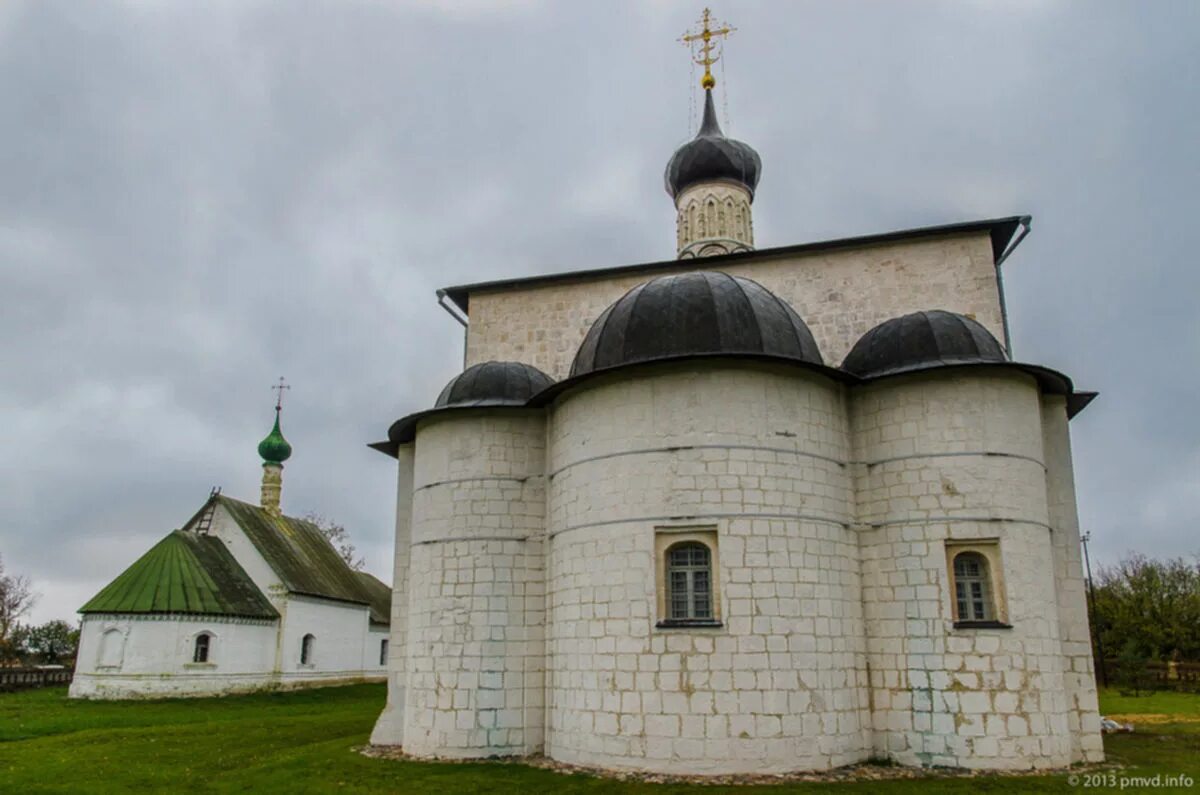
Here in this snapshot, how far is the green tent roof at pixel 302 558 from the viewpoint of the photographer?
29531 millimetres

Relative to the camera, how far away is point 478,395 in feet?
45.8

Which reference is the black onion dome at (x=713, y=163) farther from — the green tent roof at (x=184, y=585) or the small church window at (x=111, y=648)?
the small church window at (x=111, y=648)

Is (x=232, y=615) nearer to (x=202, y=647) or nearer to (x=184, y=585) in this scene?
(x=202, y=647)

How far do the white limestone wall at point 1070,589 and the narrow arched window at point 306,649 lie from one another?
2478cm

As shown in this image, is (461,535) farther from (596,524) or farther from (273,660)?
(273,660)

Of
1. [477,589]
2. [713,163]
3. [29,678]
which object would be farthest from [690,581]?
[29,678]

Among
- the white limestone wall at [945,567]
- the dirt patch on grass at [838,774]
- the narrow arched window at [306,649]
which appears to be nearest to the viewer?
the dirt patch on grass at [838,774]

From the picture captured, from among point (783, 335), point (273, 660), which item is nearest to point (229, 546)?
point (273, 660)

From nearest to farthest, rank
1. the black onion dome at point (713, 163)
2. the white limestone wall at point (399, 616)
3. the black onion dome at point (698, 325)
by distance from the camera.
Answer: the black onion dome at point (698, 325) → the white limestone wall at point (399, 616) → the black onion dome at point (713, 163)

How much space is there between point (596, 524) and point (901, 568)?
4.14 meters

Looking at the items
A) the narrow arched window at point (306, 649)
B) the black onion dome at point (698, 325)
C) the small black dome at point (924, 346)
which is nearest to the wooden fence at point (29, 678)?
the narrow arched window at point (306, 649)

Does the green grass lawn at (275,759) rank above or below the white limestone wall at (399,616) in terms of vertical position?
below

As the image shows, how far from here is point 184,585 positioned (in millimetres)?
26141

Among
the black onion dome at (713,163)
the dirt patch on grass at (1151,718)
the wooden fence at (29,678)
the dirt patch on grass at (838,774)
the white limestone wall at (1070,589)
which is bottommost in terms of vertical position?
the wooden fence at (29,678)
